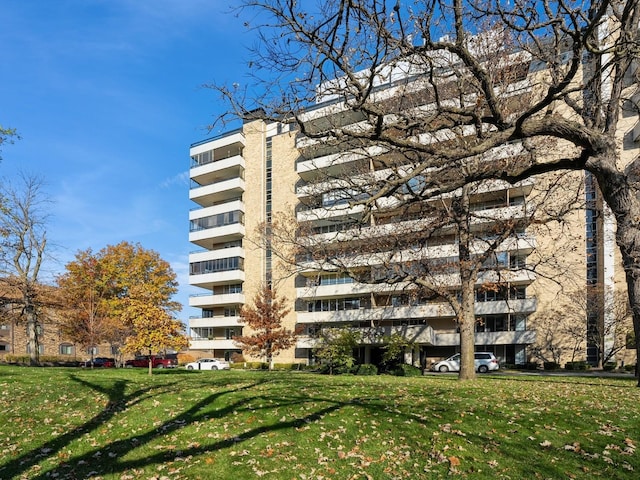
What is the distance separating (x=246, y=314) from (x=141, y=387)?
21.2 m

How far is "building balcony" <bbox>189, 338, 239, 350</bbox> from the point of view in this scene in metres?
45.8

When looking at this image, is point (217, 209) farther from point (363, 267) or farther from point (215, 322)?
point (363, 267)

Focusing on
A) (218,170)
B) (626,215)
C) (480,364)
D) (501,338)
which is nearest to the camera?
(626,215)

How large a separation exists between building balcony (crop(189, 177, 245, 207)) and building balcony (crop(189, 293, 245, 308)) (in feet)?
37.3

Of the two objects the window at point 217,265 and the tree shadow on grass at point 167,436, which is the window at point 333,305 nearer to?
the window at point 217,265

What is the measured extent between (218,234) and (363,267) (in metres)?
26.2

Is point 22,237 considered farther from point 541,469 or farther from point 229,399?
point 541,469

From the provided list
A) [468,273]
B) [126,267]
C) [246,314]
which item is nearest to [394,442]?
[468,273]

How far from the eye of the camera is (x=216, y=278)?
47.8m

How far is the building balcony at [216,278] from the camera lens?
4697 centimetres

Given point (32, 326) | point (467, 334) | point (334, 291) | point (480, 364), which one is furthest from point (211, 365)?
point (467, 334)

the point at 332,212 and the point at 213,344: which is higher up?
the point at 332,212

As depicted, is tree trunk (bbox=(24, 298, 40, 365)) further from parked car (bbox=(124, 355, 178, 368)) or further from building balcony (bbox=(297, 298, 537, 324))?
building balcony (bbox=(297, 298, 537, 324))

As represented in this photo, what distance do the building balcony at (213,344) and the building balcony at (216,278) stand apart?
19.7 ft
